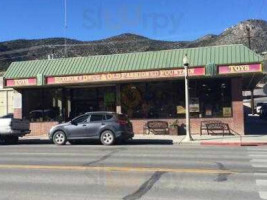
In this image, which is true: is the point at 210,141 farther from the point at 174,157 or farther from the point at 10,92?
the point at 10,92

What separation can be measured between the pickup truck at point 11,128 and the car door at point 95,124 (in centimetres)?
484

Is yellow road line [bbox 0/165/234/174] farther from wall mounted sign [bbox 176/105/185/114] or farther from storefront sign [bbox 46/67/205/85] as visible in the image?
wall mounted sign [bbox 176/105/185/114]

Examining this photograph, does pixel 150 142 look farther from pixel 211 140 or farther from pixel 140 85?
pixel 140 85

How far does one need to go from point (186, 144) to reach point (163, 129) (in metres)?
5.08

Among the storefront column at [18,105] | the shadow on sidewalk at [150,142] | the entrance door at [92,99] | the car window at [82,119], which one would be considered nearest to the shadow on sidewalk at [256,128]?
the shadow on sidewalk at [150,142]

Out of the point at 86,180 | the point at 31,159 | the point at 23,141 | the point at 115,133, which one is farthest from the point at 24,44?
the point at 86,180

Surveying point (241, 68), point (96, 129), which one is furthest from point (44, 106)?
point (241, 68)

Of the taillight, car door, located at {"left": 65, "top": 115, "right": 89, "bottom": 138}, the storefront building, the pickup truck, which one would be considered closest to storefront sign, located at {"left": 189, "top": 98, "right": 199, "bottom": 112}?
the storefront building

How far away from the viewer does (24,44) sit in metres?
66.1

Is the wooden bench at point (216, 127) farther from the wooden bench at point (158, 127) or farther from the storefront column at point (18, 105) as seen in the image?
the storefront column at point (18, 105)

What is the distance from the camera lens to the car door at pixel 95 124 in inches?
903

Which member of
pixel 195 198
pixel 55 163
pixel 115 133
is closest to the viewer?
pixel 195 198

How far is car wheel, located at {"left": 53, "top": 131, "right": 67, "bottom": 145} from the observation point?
23641mm

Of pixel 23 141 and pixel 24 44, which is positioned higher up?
pixel 24 44
